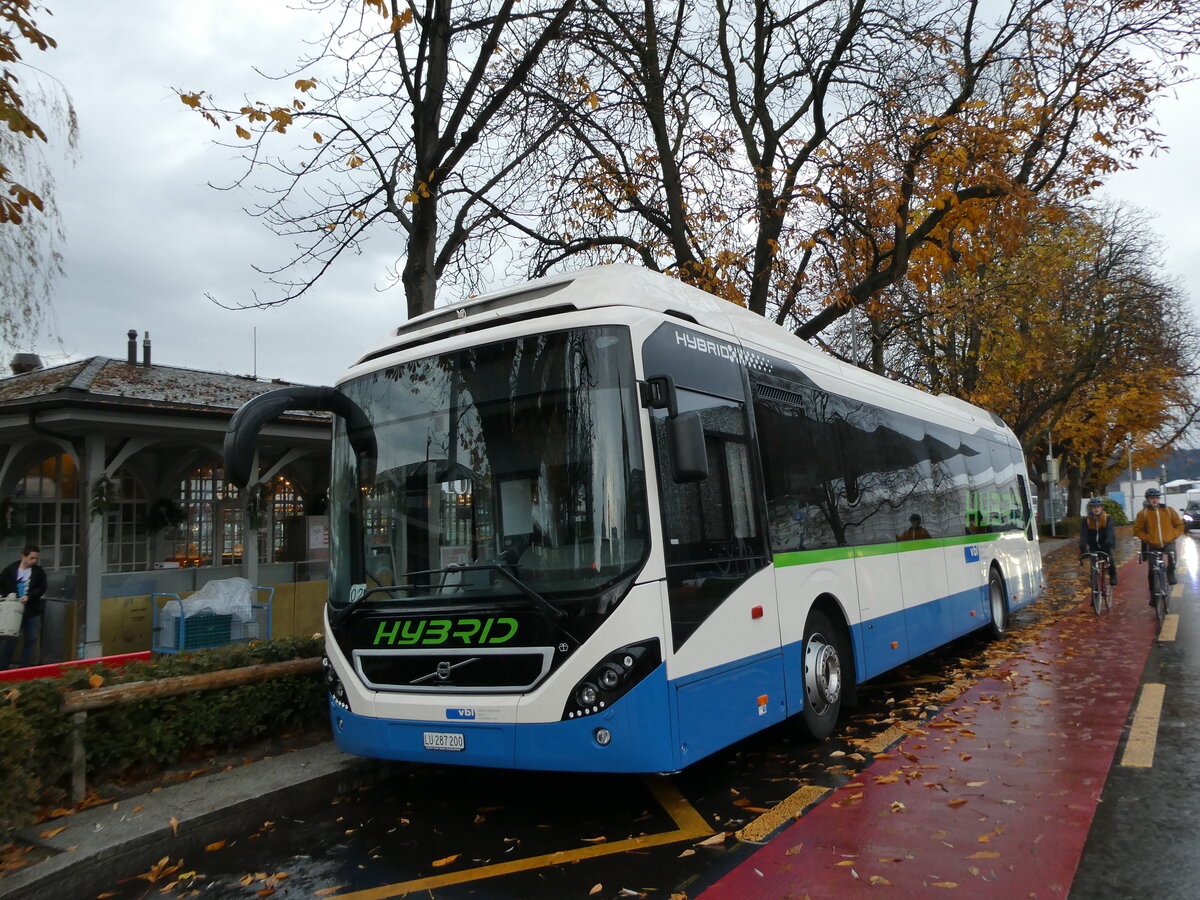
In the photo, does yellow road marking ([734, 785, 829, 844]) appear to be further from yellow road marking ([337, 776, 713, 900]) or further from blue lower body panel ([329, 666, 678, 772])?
blue lower body panel ([329, 666, 678, 772])

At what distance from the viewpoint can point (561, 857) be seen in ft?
15.9

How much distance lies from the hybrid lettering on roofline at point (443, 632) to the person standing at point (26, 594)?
29.5 feet

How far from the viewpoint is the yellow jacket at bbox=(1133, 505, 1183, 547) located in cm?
1302

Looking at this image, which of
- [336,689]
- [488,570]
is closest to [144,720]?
[336,689]

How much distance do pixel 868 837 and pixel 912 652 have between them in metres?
4.37

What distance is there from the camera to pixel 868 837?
4781mm

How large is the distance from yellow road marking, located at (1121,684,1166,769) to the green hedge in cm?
604

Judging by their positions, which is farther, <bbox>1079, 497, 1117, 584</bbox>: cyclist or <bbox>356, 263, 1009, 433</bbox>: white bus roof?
<bbox>1079, 497, 1117, 584</bbox>: cyclist

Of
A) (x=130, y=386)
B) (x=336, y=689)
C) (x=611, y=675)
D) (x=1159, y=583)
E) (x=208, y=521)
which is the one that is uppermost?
(x=130, y=386)

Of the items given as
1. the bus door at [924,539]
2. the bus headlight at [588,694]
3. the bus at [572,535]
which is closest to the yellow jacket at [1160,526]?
the bus door at [924,539]

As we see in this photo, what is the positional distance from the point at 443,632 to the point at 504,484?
0.94 metres

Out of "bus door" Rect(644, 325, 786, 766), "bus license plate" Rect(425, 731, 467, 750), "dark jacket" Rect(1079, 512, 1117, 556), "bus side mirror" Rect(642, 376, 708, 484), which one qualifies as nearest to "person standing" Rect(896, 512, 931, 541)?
"bus door" Rect(644, 325, 786, 766)

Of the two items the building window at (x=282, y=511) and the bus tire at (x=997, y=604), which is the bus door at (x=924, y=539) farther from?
the building window at (x=282, y=511)

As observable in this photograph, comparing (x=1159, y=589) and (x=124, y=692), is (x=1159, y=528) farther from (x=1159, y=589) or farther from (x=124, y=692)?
(x=124, y=692)
